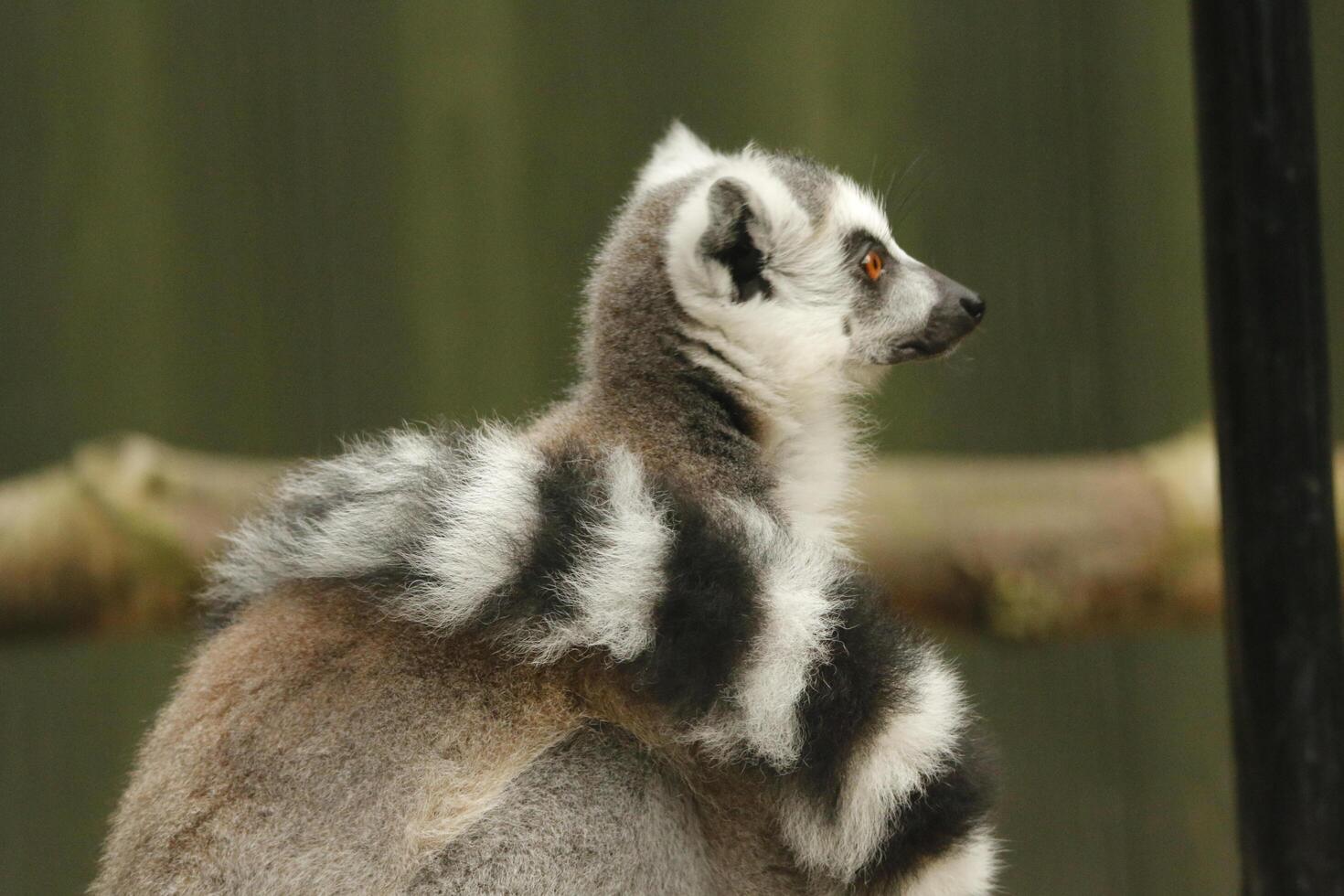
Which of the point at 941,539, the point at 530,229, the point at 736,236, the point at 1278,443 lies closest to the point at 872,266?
the point at 736,236

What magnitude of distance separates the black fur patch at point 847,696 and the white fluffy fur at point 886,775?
0.04 feet

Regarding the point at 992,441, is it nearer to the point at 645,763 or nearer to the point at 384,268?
the point at 384,268

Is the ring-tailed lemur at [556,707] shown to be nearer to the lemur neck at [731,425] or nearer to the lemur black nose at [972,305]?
the lemur neck at [731,425]

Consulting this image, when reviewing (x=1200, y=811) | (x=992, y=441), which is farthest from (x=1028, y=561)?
(x=1200, y=811)

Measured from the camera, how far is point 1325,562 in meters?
0.96

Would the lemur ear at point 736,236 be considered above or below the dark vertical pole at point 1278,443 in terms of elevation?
above

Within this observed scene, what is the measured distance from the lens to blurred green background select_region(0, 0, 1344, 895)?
3.95 m

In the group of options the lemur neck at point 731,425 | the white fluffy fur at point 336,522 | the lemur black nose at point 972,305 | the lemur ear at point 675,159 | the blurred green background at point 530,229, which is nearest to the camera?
the white fluffy fur at point 336,522

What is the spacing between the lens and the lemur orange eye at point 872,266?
201 centimetres

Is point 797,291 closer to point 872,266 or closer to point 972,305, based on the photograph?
point 872,266

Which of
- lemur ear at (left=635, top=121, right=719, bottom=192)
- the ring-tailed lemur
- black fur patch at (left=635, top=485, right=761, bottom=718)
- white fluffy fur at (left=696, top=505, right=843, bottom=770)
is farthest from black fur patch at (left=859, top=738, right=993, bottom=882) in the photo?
lemur ear at (left=635, top=121, right=719, bottom=192)

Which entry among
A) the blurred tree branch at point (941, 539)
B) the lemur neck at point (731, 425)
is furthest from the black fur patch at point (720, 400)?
the blurred tree branch at point (941, 539)

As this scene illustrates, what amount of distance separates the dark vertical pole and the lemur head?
35.7 inches

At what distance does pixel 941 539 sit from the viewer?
→ 3209 mm
